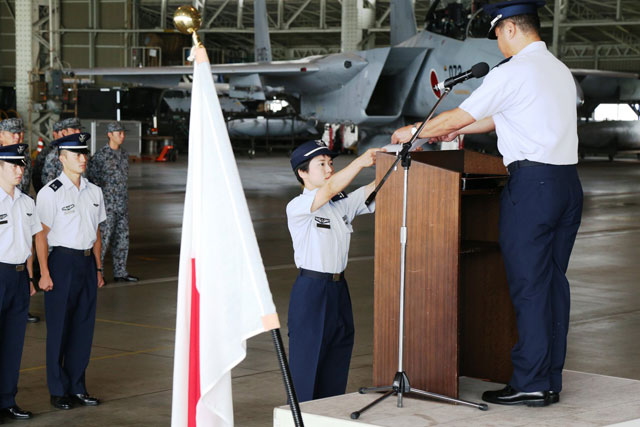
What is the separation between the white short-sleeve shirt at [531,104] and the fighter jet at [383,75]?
34.9 ft

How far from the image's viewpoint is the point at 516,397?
12.0 ft

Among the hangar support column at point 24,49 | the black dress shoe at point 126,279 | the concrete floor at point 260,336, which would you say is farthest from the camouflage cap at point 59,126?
the hangar support column at point 24,49

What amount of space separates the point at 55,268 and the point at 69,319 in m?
0.34

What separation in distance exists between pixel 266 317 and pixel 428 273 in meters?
1.06

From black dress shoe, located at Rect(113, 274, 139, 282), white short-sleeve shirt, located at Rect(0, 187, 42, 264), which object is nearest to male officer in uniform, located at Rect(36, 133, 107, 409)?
white short-sleeve shirt, located at Rect(0, 187, 42, 264)

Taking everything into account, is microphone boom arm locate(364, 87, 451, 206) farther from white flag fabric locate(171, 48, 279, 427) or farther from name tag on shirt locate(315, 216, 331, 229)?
white flag fabric locate(171, 48, 279, 427)

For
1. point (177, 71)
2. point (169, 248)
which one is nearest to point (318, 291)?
point (169, 248)

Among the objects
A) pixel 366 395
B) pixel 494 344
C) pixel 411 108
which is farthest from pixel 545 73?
pixel 411 108

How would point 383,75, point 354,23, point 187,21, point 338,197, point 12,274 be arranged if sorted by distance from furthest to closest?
point 354,23, point 383,75, point 12,274, point 338,197, point 187,21

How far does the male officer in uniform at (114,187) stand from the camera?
9.49 metres

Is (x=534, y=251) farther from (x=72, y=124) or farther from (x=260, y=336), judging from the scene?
(x=72, y=124)

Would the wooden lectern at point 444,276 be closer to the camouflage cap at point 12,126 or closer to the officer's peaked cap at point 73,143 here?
the officer's peaked cap at point 73,143

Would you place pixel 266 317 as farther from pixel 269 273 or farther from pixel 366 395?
pixel 269 273

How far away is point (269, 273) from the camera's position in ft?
34.1
